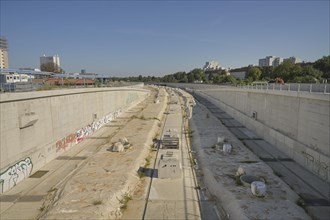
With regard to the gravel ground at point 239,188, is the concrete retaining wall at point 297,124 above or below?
above

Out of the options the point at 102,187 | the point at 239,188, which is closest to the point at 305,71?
the point at 239,188

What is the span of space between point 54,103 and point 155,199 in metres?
16.6

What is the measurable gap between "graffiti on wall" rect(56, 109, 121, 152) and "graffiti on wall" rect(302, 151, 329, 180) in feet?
83.0

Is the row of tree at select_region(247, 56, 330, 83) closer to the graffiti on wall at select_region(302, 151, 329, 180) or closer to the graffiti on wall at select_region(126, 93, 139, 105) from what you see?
the graffiti on wall at select_region(126, 93, 139, 105)

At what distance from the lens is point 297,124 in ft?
89.4

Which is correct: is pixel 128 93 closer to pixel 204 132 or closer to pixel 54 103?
pixel 204 132

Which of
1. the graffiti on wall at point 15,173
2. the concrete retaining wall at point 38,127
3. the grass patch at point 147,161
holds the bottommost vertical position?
the grass patch at point 147,161

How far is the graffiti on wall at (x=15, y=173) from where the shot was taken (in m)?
18.9

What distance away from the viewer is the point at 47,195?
18828 mm

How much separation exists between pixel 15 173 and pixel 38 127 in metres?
5.31

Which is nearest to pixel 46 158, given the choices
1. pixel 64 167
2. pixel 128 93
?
pixel 64 167

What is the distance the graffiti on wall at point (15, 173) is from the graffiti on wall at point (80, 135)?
5732 mm

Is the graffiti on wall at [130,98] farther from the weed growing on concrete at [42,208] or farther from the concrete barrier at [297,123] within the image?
the weed growing on concrete at [42,208]

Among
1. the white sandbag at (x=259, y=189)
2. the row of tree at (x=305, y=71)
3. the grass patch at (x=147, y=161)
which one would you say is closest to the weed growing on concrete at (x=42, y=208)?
the grass patch at (x=147, y=161)
